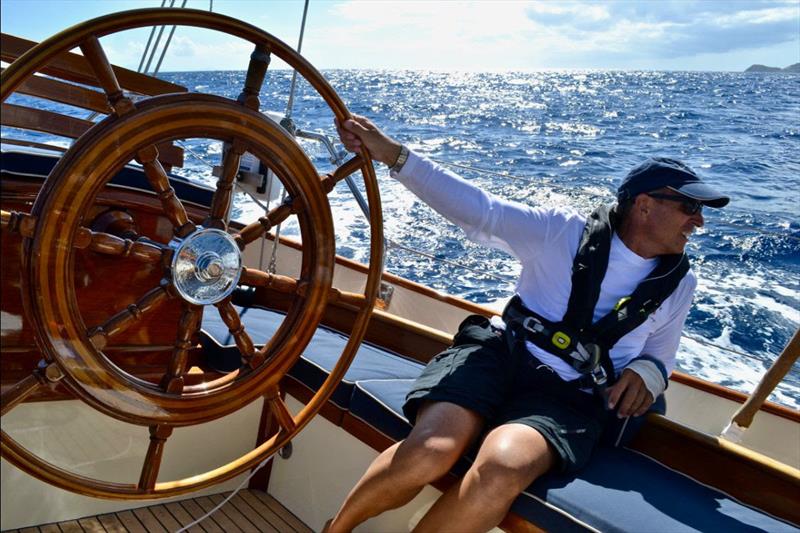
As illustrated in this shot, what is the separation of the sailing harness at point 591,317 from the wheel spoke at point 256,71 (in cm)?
72

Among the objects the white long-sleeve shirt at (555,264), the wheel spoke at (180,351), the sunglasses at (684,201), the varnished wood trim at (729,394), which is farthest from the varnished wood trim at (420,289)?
the wheel spoke at (180,351)

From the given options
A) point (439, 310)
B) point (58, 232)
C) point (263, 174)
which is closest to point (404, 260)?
point (439, 310)

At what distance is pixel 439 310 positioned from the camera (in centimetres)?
249

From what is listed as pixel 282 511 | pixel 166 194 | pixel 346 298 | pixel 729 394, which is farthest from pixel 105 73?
pixel 729 394

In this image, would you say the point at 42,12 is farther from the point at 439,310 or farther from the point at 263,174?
the point at 439,310

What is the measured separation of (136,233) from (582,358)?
868mm

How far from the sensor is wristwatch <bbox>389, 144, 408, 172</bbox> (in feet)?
4.49

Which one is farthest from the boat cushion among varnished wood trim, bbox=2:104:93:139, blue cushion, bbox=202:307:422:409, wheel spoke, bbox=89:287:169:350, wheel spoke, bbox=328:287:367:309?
varnished wood trim, bbox=2:104:93:139

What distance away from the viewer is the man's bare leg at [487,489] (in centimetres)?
120

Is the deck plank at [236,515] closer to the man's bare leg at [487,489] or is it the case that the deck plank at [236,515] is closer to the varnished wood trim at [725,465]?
the man's bare leg at [487,489]

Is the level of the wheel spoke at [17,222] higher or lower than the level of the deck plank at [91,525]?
higher

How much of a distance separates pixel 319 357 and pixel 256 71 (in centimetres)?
76

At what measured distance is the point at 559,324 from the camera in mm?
1479

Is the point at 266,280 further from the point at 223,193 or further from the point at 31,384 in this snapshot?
the point at 31,384
